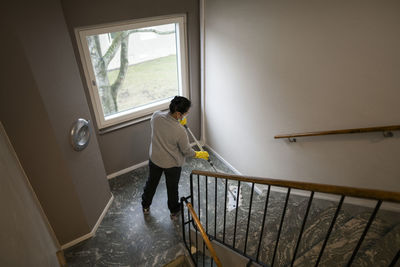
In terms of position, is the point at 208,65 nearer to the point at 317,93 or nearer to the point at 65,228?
the point at 317,93

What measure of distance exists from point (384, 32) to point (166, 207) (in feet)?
9.02

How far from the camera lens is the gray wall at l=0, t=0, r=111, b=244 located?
1.77 meters

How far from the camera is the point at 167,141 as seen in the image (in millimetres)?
2518

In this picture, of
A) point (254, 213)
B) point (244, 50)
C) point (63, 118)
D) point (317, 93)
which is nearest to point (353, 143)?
point (317, 93)

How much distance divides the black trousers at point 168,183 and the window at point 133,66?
Answer: 101 cm

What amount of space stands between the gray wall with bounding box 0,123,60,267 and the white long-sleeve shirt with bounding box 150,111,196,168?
3.70 feet

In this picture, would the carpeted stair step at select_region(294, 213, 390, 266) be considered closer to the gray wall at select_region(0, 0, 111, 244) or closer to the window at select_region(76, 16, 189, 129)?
the gray wall at select_region(0, 0, 111, 244)

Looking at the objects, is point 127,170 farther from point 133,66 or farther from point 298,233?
point 298,233

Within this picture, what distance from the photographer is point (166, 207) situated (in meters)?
3.21

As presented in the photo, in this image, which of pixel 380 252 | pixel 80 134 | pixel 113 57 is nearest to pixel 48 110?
pixel 80 134

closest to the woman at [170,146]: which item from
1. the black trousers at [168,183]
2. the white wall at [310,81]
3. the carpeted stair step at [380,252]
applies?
the black trousers at [168,183]

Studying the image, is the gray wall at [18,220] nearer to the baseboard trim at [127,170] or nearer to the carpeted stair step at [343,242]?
the baseboard trim at [127,170]

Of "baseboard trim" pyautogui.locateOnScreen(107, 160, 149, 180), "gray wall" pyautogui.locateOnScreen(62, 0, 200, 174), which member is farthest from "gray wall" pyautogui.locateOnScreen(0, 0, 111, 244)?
"baseboard trim" pyautogui.locateOnScreen(107, 160, 149, 180)

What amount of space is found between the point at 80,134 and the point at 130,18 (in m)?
1.40
